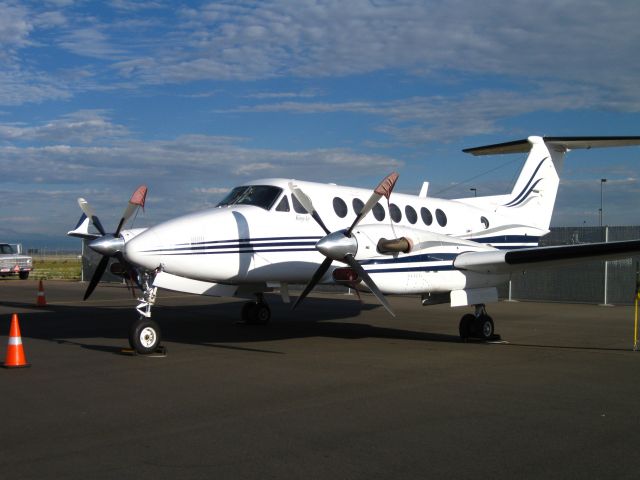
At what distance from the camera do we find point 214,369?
10.0 meters

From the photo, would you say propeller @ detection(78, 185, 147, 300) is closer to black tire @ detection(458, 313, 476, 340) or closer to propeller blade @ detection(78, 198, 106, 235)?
propeller blade @ detection(78, 198, 106, 235)

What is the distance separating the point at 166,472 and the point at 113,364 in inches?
217

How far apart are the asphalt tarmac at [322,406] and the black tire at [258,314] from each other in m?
1.38

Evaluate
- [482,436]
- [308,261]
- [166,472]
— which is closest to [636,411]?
[482,436]

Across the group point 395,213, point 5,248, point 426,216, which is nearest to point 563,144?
point 426,216

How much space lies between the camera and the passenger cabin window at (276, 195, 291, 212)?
42.2 feet

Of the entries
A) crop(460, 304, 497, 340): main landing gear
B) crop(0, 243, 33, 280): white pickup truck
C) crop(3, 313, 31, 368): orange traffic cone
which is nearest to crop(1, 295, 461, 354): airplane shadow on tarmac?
crop(460, 304, 497, 340): main landing gear

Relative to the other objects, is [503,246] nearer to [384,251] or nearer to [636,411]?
[384,251]

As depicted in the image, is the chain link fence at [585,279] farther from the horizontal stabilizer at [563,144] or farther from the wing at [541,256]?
the wing at [541,256]

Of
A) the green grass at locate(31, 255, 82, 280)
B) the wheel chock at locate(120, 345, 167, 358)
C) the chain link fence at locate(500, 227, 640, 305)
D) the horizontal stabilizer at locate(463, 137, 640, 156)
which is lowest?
the wheel chock at locate(120, 345, 167, 358)

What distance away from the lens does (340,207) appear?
13898 mm

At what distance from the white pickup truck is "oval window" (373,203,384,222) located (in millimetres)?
31263

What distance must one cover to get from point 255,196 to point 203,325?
490 cm

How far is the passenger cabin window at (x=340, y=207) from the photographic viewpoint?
13797 mm
